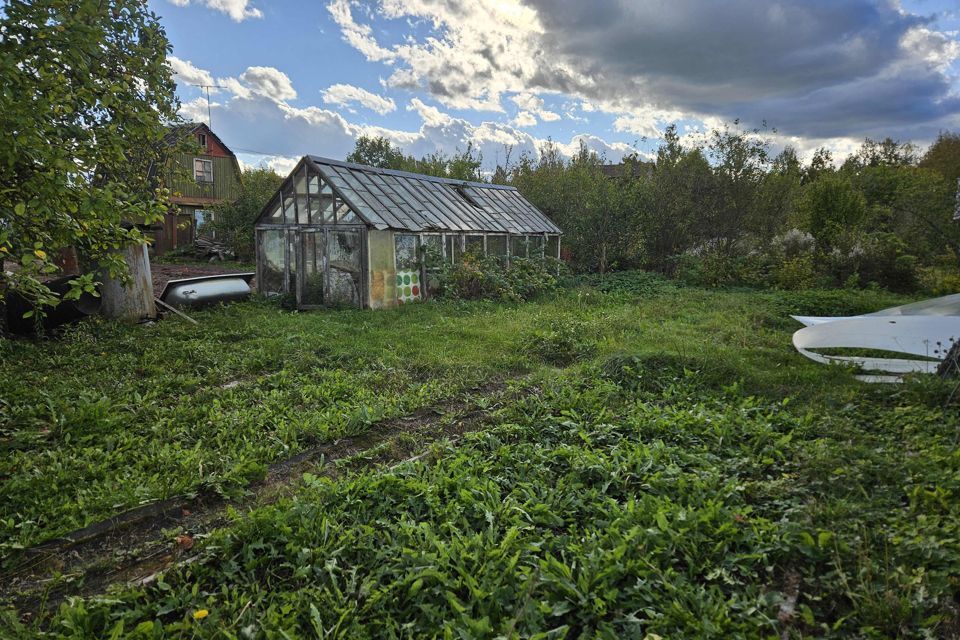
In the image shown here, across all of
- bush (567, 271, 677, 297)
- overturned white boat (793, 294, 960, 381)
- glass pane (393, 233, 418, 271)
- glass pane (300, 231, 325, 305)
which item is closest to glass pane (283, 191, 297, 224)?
glass pane (300, 231, 325, 305)

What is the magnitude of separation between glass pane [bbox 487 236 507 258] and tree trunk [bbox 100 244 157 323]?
10.0 m

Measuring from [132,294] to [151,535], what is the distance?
29.0ft

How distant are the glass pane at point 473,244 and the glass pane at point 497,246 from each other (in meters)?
0.58

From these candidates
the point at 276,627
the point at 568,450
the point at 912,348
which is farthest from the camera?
the point at 912,348

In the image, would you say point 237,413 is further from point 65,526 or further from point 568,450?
point 568,450

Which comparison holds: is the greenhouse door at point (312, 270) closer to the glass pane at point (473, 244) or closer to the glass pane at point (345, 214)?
the glass pane at point (345, 214)

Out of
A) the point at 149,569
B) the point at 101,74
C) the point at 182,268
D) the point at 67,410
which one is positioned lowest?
the point at 149,569

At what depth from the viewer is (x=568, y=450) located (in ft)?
14.5

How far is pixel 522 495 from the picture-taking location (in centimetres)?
385

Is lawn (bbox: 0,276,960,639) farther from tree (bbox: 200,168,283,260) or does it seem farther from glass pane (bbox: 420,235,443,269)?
tree (bbox: 200,168,283,260)

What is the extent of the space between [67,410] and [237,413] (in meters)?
1.73

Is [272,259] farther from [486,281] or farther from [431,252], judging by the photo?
[486,281]

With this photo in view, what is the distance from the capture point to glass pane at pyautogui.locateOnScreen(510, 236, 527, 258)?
18.6 meters

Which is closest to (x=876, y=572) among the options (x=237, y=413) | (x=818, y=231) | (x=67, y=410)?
(x=237, y=413)
